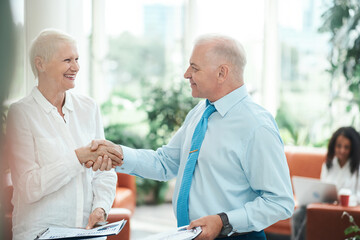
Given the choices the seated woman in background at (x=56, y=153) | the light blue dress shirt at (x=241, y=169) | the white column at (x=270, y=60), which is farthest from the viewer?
the white column at (x=270, y=60)

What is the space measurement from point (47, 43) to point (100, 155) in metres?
0.44

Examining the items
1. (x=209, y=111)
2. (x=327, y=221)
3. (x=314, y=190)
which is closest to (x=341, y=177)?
(x=314, y=190)

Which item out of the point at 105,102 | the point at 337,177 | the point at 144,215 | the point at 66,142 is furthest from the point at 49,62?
the point at 105,102

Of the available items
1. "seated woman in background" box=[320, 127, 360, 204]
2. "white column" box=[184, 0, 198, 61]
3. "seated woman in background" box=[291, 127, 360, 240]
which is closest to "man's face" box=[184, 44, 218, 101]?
"seated woman in background" box=[291, 127, 360, 240]

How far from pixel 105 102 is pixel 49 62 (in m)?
3.93

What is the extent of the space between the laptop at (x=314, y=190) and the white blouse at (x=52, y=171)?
6.49 feet

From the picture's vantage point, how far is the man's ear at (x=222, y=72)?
1.63 meters

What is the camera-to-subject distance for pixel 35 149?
1440mm

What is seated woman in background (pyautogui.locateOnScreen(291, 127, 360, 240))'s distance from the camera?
136 inches

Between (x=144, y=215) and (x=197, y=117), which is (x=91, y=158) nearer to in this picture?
(x=197, y=117)

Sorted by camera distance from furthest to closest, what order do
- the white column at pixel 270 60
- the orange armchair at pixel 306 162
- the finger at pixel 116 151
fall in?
the white column at pixel 270 60, the orange armchair at pixel 306 162, the finger at pixel 116 151

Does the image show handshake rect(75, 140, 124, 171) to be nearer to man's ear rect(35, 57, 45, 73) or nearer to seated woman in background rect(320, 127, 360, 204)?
man's ear rect(35, 57, 45, 73)

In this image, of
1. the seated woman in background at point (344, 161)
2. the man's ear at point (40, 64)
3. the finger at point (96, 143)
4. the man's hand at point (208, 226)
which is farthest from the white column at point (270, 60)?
the man's ear at point (40, 64)

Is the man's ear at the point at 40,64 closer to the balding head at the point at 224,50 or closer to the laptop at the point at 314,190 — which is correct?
the balding head at the point at 224,50
